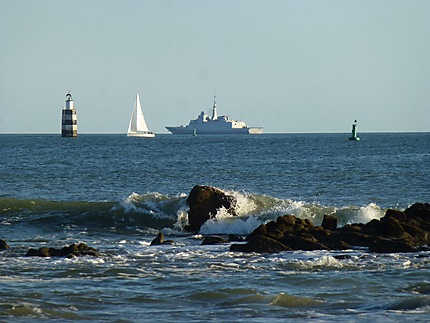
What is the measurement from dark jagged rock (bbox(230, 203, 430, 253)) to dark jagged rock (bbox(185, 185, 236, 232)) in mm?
4015

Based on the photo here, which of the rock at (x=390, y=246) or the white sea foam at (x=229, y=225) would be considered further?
the white sea foam at (x=229, y=225)

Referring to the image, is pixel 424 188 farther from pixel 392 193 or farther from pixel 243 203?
pixel 243 203

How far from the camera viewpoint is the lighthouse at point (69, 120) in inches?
5808

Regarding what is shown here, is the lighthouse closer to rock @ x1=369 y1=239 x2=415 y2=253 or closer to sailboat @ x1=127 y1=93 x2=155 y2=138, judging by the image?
sailboat @ x1=127 y1=93 x2=155 y2=138

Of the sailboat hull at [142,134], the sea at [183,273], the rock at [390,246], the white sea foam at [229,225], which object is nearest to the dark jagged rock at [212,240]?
the sea at [183,273]

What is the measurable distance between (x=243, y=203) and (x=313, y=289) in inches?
480

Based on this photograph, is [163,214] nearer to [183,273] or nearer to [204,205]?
[204,205]

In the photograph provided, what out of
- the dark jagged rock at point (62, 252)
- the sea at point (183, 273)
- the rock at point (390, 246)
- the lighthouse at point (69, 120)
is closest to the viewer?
the sea at point (183, 273)

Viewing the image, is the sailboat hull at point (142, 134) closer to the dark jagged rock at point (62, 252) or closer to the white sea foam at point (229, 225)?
the white sea foam at point (229, 225)

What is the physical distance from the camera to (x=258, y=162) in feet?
222

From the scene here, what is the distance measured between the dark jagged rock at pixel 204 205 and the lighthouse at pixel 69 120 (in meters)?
122

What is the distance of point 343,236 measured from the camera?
2038 centimetres

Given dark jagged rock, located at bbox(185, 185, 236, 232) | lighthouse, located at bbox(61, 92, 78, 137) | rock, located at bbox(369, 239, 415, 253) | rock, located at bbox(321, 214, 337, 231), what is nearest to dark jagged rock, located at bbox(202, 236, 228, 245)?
rock, located at bbox(321, 214, 337, 231)

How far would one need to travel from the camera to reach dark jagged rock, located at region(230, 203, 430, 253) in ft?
62.8
